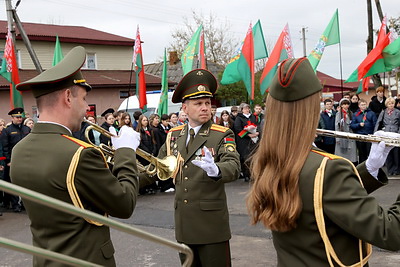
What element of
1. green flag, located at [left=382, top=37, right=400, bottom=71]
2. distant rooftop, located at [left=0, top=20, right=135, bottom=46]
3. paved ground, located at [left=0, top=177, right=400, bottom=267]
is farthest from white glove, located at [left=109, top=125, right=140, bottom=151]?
distant rooftop, located at [left=0, top=20, right=135, bottom=46]

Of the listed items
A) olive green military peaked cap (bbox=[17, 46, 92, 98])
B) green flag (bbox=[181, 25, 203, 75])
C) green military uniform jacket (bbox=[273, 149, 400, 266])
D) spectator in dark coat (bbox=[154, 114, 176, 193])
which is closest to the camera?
green military uniform jacket (bbox=[273, 149, 400, 266])

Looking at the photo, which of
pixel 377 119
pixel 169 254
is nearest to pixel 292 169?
pixel 169 254

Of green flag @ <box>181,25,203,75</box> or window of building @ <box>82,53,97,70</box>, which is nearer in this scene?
green flag @ <box>181,25,203,75</box>

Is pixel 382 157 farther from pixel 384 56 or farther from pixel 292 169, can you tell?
pixel 384 56

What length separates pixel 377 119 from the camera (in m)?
11.3

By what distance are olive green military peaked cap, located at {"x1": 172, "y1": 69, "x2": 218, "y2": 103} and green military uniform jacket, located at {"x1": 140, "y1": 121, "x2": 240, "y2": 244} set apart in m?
0.31

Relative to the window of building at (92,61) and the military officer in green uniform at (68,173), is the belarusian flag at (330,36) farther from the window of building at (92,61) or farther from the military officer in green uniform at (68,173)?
the window of building at (92,61)

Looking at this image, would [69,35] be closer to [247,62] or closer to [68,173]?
[247,62]

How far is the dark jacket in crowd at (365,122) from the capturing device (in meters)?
11.1

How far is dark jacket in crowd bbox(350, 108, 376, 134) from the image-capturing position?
436 inches

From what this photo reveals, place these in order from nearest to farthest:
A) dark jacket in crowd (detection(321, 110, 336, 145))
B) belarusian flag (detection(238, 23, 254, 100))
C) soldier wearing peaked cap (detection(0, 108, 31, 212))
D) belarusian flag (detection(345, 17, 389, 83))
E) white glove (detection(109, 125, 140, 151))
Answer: white glove (detection(109, 125, 140, 151)) → soldier wearing peaked cap (detection(0, 108, 31, 212)) → belarusian flag (detection(345, 17, 389, 83)) → dark jacket in crowd (detection(321, 110, 336, 145)) → belarusian flag (detection(238, 23, 254, 100))

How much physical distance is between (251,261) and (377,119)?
712 centimetres

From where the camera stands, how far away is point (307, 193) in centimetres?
203

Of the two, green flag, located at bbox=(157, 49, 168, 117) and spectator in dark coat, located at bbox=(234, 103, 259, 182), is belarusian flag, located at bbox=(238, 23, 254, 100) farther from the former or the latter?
green flag, located at bbox=(157, 49, 168, 117)
